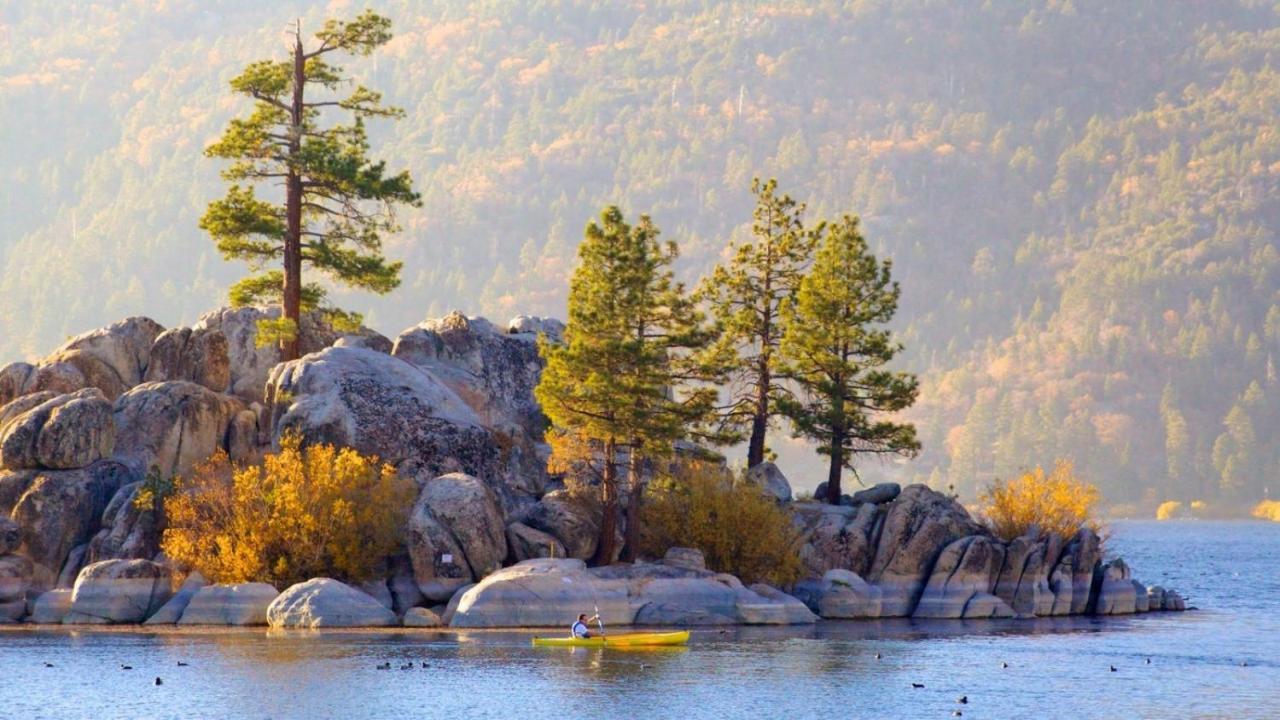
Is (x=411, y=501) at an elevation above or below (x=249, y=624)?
above

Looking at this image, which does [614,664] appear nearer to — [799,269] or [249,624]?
[249,624]

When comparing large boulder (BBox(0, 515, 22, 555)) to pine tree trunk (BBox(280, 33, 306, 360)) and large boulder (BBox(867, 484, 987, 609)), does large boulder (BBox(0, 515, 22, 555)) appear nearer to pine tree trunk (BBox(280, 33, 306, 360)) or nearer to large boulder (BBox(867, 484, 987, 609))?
pine tree trunk (BBox(280, 33, 306, 360))

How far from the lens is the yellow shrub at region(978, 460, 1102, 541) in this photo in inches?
3676

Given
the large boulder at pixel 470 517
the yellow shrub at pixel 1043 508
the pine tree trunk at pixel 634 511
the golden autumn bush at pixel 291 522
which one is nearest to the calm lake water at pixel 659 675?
the golden autumn bush at pixel 291 522

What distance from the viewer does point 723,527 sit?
276ft

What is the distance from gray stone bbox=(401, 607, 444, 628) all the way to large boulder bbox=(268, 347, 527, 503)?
24.6ft

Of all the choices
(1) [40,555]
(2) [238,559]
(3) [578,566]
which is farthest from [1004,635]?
(1) [40,555]

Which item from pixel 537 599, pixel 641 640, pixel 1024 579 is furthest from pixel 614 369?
pixel 1024 579

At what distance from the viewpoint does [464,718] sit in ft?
183

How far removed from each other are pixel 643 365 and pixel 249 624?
63.2ft

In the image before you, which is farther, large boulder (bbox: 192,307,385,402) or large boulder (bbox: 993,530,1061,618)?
large boulder (bbox: 192,307,385,402)

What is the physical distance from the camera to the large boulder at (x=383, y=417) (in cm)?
8262

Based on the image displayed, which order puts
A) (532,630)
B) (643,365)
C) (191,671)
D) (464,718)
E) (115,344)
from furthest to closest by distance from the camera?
(115,344), (643,365), (532,630), (191,671), (464,718)

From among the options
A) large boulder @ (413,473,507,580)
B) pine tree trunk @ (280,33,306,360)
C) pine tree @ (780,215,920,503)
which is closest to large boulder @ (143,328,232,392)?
pine tree trunk @ (280,33,306,360)
